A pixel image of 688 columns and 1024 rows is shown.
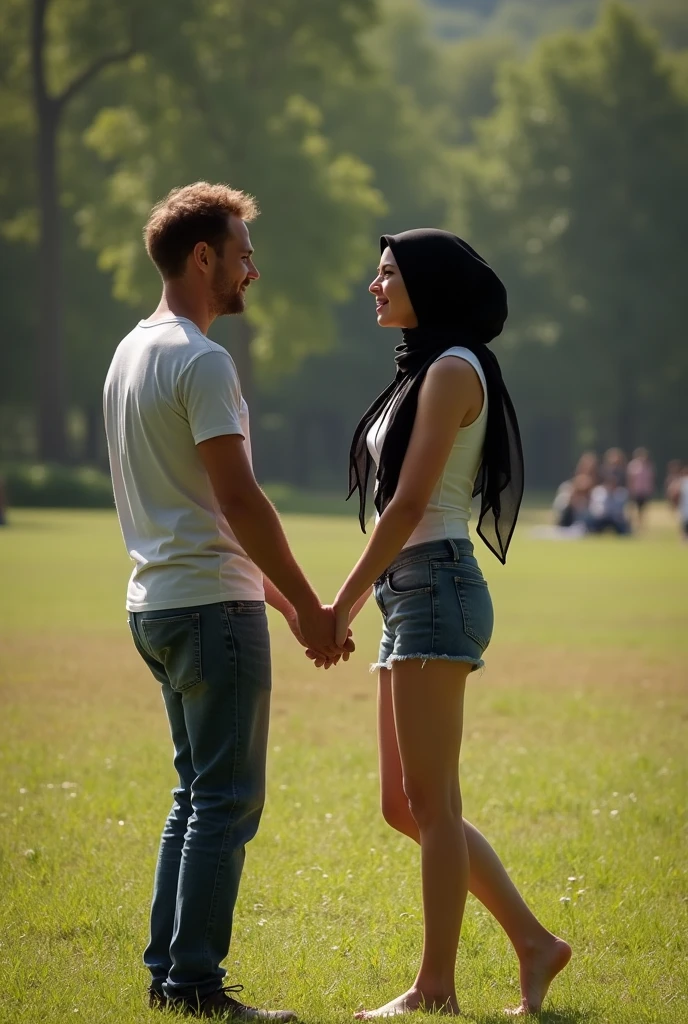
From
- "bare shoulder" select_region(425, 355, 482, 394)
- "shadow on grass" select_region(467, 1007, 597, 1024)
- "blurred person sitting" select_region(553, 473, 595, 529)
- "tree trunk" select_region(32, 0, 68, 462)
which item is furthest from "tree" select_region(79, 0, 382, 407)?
"shadow on grass" select_region(467, 1007, 597, 1024)

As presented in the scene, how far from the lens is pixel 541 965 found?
4648mm

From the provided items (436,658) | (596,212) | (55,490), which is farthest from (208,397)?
(596,212)

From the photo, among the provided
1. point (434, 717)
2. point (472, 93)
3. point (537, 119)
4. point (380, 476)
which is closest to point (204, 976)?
point (434, 717)

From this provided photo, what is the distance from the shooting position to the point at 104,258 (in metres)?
49.3

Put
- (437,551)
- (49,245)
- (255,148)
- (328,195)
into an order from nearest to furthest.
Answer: (437,551)
(49,245)
(255,148)
(328,195)

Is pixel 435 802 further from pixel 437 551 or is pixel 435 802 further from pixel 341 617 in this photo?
pixel 437 551

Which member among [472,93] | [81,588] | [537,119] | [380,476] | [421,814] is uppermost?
[472,93]

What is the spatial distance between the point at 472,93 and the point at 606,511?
60752 mm

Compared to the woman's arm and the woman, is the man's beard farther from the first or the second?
the woman's arm

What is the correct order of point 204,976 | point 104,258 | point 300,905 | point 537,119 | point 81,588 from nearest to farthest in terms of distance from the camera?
point 204,976 → point 300,905 → point 81,588 → point 104,258 → point 537,119

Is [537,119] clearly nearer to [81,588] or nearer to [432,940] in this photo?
[81,588]

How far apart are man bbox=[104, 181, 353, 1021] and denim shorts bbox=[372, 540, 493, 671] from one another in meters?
0.24

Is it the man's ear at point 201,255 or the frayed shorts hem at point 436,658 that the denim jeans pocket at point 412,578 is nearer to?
the frayed shorts hem at point 436,658

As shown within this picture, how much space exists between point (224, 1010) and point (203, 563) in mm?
1319
